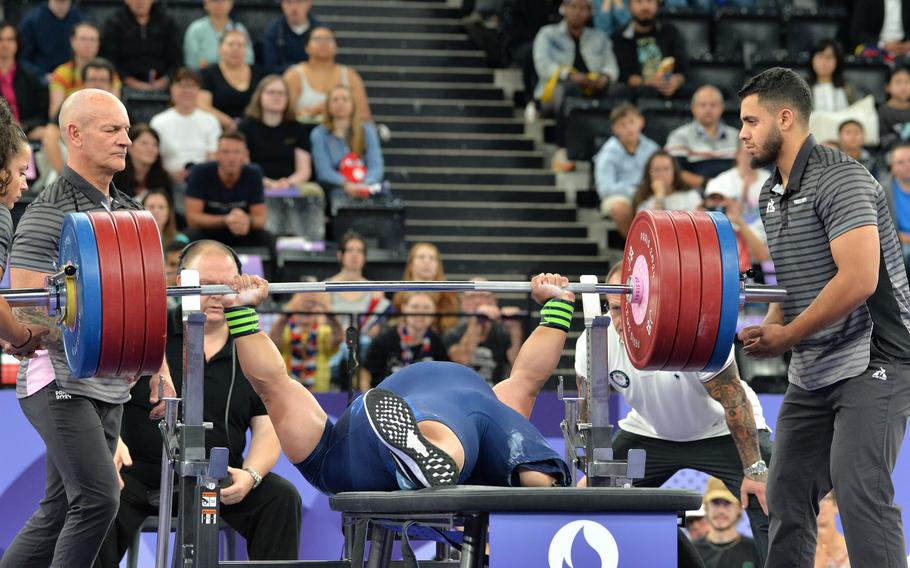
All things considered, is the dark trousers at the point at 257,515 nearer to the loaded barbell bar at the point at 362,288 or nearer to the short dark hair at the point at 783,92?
the loaded barbell bar at the point at 362,288

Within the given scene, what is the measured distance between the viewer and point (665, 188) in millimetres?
9016

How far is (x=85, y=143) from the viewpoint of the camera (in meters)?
4.78

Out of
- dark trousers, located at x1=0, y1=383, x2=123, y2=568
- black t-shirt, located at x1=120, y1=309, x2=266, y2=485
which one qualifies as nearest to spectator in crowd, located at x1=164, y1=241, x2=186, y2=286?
black t-shirt, located at x1=120, y1=309, x2=266, y2=485

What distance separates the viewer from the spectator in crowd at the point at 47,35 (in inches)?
379

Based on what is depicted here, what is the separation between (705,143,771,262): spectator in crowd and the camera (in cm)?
878

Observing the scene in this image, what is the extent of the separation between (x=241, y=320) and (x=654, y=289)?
4.61 feet

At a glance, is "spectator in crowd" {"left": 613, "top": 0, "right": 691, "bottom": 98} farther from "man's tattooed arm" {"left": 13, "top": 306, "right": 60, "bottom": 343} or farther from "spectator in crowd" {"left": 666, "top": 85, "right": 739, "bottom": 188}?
"man's tattooed arm" {"left": 13, "top": 306, "right": 60, "bottom": 343}

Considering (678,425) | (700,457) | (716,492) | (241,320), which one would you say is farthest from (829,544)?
(241,320)

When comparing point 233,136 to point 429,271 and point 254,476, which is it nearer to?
point 429,271

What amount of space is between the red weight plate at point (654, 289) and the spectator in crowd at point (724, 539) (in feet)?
6.97

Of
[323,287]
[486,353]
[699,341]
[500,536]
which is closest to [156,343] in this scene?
[323,287]

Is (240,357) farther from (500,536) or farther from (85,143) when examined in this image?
(500,536)

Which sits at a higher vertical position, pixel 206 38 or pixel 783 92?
pixel 206 38

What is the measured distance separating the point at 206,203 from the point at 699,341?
14.9ft
